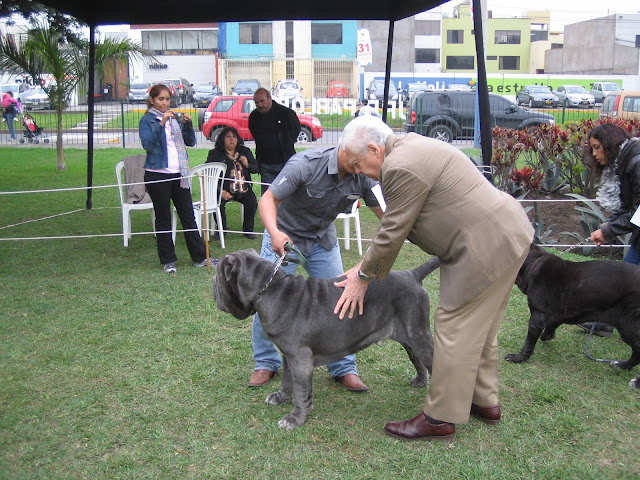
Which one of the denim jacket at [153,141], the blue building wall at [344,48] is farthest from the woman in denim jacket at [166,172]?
the blue building wall at [344,48]

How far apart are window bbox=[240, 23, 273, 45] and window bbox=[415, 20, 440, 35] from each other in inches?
871

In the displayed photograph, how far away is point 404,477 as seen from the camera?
131 inches

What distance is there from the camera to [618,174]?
4.89 meters

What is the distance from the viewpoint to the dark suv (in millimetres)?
18688

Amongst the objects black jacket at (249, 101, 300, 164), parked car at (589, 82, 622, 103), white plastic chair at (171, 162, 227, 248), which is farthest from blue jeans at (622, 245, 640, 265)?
parked car at (589, 82, 622, 103)

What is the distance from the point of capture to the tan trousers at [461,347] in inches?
133

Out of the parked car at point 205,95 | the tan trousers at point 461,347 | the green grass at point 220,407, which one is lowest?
the green grass at point 220,407

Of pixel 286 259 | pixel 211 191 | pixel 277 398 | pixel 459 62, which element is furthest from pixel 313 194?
pixel 459 62

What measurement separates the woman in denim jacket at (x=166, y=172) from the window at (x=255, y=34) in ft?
138

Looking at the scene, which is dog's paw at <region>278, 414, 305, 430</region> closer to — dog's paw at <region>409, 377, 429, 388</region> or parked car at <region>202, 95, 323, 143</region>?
dog's paw at <region>409, 377, 429, 388</region>

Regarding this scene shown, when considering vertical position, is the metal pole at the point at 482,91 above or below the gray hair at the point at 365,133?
above

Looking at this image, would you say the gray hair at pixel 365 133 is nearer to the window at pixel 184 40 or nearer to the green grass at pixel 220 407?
the green grass at pixel 220 407

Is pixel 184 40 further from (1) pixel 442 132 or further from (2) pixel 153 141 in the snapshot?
(2) pixel 153 141

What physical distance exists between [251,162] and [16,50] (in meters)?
8.18
